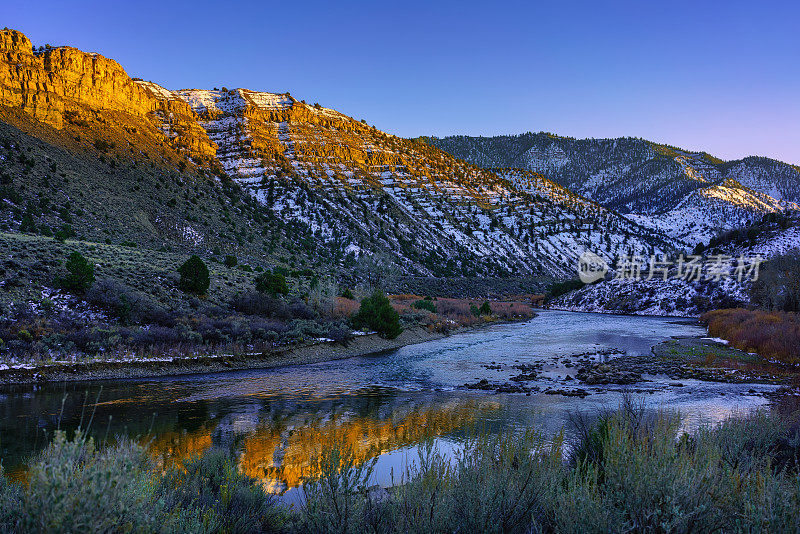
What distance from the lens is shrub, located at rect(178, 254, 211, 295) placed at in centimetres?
2758

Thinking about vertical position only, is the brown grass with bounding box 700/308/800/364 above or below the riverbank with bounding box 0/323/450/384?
above

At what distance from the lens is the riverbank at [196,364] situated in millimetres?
15953

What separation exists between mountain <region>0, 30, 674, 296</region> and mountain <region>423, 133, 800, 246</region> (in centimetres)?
3050

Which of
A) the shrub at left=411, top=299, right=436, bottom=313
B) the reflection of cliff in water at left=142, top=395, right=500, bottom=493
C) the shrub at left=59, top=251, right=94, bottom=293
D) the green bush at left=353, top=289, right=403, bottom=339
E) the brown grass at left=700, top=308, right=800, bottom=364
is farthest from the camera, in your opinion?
the shrub at left=411, top=299, right=436, bottom=313

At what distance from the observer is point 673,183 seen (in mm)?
162000

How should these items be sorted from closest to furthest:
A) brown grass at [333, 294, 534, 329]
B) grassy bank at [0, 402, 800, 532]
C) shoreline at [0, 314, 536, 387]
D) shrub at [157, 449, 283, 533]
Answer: grassy bank at [0, 402, 800, 532]
shrub at [157, 449, 283, 533]
shoreline at [0, 314, 536, 387]
brown grass at [333, 294, 534, 329]

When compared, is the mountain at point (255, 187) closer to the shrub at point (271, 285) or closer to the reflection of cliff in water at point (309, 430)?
the shrub at point (271, 285)

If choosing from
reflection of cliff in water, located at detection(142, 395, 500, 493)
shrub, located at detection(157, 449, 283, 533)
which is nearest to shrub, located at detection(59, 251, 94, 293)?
reflection of cliff in water, located at detection(142, 395, 500, 493)

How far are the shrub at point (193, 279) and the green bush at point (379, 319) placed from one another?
30.3 feet

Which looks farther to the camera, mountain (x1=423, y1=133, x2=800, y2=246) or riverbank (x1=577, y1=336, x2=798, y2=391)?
mountain (x1=423, y1=133, x2=800, y2=246)

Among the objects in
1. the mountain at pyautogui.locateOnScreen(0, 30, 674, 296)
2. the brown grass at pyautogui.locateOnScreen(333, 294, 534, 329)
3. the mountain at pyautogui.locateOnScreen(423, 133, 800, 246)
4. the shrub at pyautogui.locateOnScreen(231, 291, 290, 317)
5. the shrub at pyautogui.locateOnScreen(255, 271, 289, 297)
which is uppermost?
the mountain at pyautogui.locateOnScreen(423, 133, 800, 246)

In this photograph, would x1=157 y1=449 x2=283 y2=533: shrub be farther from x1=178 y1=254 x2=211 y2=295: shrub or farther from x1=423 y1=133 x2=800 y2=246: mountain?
x1=423 y1=133 x2=800 y2=246: mountain

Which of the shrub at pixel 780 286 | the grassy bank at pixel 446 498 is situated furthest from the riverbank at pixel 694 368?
the shrub at pixel 780 286

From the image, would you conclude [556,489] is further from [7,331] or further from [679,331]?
[679,331]
